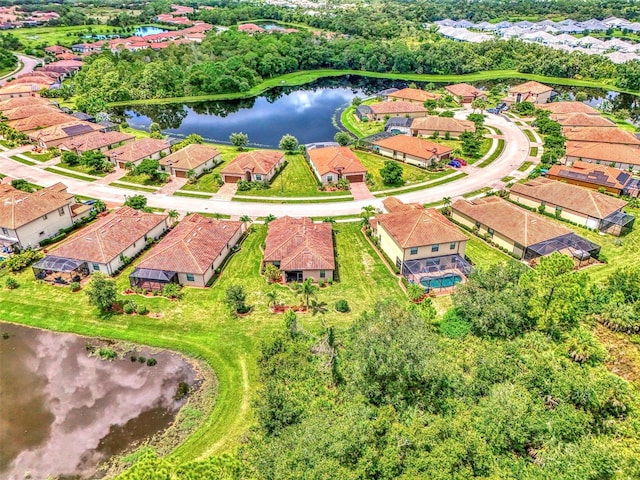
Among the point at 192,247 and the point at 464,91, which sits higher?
the point at 464,91

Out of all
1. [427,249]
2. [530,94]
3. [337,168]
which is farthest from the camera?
[530,94]

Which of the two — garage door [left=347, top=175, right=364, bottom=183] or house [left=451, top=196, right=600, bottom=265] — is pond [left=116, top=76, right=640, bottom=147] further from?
house [left=451, top=196, right=600, bottom=265]

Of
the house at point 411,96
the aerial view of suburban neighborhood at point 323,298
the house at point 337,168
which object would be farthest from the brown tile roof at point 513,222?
the house at point 411,96

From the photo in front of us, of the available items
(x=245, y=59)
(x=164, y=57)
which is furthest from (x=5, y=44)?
(x=245, y=59)

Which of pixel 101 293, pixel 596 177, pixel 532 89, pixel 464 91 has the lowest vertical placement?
pixel 101 293

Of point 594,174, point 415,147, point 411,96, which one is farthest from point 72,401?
point 411,96

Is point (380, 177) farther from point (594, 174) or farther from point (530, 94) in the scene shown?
point (530, 94)

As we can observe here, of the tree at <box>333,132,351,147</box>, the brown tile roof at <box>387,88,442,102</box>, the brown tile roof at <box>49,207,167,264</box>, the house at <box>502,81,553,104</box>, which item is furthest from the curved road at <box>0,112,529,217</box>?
the house at <box>502,81,553,104</box>
